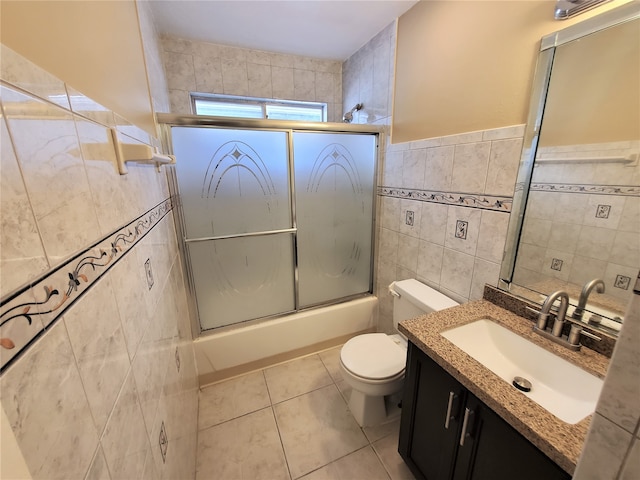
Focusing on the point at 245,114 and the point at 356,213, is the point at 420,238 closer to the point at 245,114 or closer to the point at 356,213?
the point at 356,213

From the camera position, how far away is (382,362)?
1531 millimetres

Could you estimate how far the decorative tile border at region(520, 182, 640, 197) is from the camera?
0.90 m

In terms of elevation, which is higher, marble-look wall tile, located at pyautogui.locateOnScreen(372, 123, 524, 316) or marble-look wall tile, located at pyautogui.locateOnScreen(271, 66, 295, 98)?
marble-look wall tile, located at pyautogui.locateOnScreen(271, 66, 295, 98)

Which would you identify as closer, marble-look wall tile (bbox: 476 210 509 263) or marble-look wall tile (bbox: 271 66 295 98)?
marble-look wall tile (bbox: 476 210 509 263)

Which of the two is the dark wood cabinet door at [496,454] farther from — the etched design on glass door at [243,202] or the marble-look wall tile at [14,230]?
the etched design on glass door at [243,202]

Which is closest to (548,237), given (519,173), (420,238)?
(519,173)

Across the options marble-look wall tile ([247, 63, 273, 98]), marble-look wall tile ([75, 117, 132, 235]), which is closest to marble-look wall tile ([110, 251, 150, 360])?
marble-look wall tile ([75, 117, 132, 235])

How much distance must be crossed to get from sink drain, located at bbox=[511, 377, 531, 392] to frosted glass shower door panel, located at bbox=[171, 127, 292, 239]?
1.56m

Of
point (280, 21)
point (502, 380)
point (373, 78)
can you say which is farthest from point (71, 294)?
point (373, 78)

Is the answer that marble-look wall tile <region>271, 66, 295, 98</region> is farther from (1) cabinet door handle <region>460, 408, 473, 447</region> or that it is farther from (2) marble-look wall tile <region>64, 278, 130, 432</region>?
(1) cabinet door handle <region>460, 408, 473, 447</region>

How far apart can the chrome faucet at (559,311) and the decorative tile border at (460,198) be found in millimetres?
428

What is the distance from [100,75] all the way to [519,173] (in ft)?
5.16

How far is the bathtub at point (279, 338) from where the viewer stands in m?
1.88

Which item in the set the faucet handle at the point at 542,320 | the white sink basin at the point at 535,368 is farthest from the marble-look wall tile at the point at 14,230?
the faucet handle at the point at 542,320
